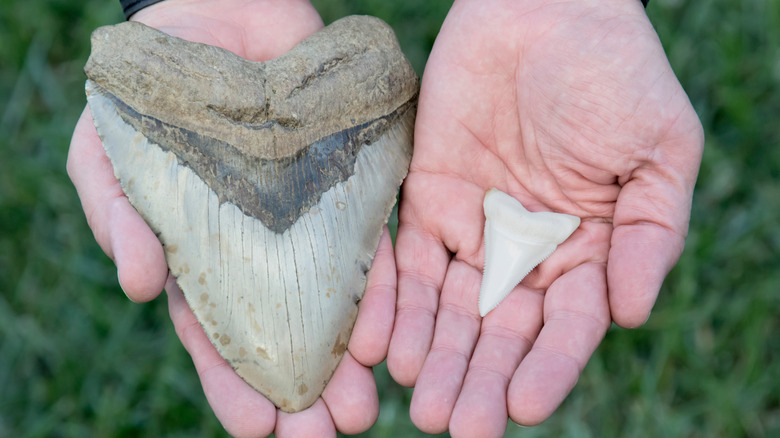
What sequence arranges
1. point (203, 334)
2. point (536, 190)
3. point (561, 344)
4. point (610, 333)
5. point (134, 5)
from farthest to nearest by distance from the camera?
point (610, 333), point (134, 5), point (536, 190), point (203, 334), point (561, 344)

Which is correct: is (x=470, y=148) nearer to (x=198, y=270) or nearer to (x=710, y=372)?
(x=198, y=270)

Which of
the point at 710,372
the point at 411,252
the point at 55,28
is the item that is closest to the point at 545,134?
the point at 411,252

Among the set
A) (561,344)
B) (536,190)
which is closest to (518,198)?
(536,190)

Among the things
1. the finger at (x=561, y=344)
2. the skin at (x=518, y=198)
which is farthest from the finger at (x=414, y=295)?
the finger at (x=561, y=344)

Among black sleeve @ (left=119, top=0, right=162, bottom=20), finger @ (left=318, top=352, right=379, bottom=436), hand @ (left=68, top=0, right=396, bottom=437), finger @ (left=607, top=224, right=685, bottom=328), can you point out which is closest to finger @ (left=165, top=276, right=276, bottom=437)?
hand @ (left=68, top=0, right=396, bottom=437)

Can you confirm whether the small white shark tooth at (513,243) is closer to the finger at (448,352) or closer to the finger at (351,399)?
the finger at (448,352)

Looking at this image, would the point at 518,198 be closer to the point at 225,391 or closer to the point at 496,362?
the point at 496,362

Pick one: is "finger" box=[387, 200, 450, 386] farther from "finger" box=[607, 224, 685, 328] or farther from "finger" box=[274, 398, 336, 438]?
"finger" box=[607, 224, 685, 328]
